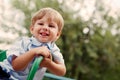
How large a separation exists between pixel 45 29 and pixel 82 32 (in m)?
3.97

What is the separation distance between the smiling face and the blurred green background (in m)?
3.64

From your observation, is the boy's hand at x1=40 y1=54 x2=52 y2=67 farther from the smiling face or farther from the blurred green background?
the blurred green background

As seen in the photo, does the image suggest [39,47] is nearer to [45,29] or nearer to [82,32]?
[45,29]

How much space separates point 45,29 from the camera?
141 centimetres

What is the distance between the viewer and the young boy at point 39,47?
1382 mm

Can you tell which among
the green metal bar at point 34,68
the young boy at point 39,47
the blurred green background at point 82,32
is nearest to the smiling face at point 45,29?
the young boy at point 39,47

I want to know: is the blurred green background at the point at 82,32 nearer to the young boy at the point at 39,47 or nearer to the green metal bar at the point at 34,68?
the young boy at the point at 39,47

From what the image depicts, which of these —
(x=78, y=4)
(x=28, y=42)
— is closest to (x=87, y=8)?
(x=78, y=4)

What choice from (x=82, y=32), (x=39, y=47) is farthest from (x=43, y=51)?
(x=82, y=32)

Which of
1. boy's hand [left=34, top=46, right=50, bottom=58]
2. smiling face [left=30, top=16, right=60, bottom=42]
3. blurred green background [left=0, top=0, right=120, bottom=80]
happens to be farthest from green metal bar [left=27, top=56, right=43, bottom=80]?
blurred green background [left=0, top=0, right=120, bottom=80]

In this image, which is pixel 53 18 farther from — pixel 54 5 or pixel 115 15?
pixel 115 15

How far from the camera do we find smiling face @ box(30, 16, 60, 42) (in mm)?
1417

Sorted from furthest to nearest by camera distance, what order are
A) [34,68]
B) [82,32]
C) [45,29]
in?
[82,32] → [45,29] → [34,68]

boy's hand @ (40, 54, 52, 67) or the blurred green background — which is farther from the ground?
boy's hand @ (40, 54, 52, 67)
